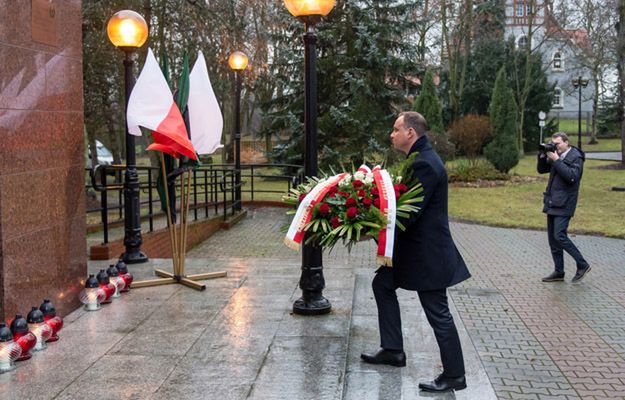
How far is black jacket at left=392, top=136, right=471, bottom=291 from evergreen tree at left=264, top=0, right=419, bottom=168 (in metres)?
17.9

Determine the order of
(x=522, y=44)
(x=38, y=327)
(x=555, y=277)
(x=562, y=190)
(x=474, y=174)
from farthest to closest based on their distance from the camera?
(x=522, y=44) < (x=474, y=174) < (x=555, y=277) < (x=562, y=190) < (x=38, y=327)

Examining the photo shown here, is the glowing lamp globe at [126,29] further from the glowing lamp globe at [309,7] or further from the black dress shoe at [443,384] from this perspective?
the black dress shoe at [443,384]

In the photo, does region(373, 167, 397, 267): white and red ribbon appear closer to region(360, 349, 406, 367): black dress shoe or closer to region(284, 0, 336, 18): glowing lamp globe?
region(360, 349, 406, 367): black dress shoe

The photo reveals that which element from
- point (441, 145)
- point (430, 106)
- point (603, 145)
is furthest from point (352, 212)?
point (603, 145)

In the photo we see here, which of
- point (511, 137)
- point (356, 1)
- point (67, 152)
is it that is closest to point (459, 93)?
point (511, 137)

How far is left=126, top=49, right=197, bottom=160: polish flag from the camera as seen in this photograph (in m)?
7.36

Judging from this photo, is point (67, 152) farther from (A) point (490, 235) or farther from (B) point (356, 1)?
(B) point (356, 1)

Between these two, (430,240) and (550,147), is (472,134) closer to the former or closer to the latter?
(550,147)

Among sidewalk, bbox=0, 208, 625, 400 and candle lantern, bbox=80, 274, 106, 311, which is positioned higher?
candle lantern, bbox=80, 274, 106, 311

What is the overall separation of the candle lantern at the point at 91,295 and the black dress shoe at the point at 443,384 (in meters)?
3.51

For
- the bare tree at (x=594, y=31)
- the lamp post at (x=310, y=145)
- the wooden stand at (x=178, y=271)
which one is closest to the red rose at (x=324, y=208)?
the lamp post at (x=310, y=145)

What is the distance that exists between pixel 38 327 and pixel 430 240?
3.17 meters

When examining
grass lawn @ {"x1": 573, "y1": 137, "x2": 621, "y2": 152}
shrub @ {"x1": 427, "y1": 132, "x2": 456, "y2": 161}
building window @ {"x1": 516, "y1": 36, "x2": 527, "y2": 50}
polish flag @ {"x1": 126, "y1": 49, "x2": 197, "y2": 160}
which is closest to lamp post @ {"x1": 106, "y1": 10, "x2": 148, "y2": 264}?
polish flag @ {"x1": 126, "y1": 49, "x2": 197, "y2": 160}

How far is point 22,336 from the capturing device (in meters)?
5.23
